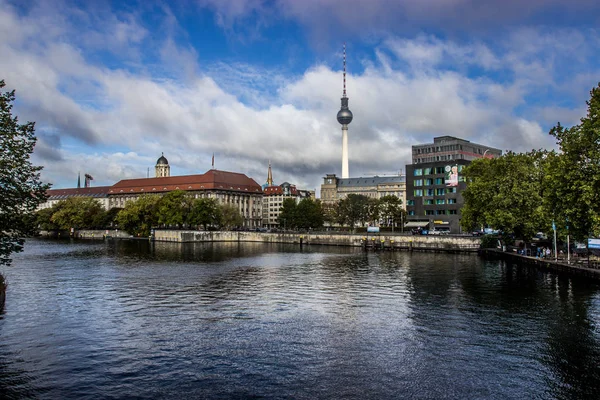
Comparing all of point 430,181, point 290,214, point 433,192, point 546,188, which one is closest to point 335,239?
point 433,192

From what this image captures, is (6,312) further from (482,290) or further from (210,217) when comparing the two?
(210,217)

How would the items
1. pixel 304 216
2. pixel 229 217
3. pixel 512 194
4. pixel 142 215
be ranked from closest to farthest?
pixel 512 194
pixel 229 217
pixel 142 215
pixel 304 216

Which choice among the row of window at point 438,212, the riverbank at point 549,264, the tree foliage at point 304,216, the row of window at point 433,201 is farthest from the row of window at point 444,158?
the riverbank at point 549,264

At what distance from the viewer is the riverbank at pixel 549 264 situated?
5912cm

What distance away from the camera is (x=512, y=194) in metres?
86.8

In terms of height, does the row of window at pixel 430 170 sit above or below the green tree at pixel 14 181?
above

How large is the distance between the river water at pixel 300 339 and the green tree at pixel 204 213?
113832 millimetres

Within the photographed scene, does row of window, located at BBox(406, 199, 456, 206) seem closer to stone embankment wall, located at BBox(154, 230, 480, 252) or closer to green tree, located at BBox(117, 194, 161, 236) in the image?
stone embankment wall, located at BBox(154, 230, 480, 252)

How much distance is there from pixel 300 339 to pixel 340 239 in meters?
112

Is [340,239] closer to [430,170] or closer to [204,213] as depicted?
[430,170]

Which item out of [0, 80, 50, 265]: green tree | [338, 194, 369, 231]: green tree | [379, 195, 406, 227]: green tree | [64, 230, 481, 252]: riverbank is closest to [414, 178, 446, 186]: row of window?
[379, 195, 406, 227]: green tree

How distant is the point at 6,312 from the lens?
134 ft

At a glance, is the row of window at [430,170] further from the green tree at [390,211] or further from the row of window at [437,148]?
the row of window at [437,148]

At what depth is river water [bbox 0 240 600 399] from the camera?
24.8 metres
